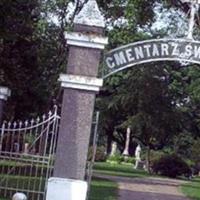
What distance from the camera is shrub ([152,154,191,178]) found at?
45281 mm

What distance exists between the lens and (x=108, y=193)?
22.6 meters

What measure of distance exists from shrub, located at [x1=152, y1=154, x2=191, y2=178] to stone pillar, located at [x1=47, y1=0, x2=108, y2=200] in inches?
1223

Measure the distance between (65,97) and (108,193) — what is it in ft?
28.3

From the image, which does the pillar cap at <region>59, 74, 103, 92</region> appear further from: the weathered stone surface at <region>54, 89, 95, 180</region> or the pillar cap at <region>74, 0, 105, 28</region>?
the pillar cap at <region>74, 0, 105, 28</region>

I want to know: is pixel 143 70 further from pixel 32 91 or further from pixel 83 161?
pixel 83 161

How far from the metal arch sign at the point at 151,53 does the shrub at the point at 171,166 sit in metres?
30.5

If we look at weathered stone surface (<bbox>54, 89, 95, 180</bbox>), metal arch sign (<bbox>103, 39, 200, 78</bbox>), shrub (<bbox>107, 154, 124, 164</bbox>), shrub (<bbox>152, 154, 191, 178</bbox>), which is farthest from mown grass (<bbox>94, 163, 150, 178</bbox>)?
weathered stone surface (<bbox>54, 89, 95, 180</bbox>)

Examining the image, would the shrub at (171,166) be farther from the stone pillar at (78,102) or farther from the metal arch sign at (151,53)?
the stone pillar at (78,102)

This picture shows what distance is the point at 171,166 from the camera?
4578cm

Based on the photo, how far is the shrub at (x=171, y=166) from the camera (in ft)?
149

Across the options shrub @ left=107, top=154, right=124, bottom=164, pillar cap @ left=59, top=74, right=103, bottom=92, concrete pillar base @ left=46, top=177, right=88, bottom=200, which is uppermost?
shrub @ left=107, top=154, right=124, bottom=164

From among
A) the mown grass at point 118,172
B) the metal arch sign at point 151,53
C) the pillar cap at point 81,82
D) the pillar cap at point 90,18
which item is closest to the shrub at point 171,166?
the mown grass at point 118,172

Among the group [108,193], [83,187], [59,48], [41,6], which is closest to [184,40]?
[83,187]

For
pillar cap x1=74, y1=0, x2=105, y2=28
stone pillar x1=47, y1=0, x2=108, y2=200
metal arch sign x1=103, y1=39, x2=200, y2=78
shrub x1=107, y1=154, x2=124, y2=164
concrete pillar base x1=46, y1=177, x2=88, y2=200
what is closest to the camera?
concrete pillar base x1=46, y1=177, x2=88, y2=200
